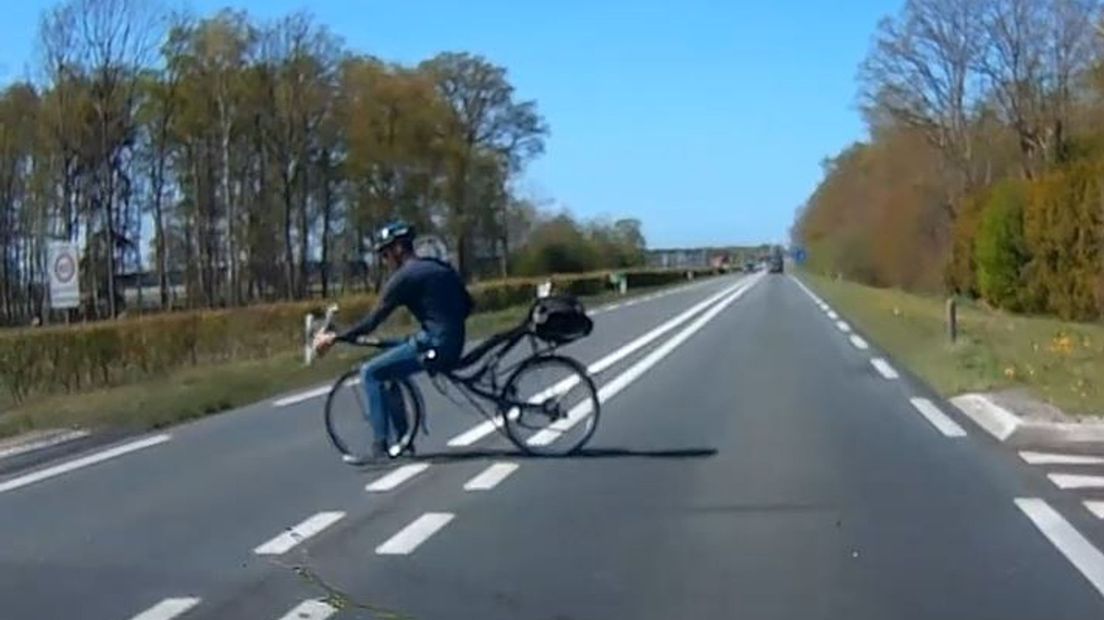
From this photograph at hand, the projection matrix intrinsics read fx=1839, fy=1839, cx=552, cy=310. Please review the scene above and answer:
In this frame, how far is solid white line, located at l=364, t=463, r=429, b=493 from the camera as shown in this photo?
42.3 ft

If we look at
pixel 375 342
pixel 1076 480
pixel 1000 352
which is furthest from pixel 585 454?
pixel 1000 352

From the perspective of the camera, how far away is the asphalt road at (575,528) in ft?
28.0

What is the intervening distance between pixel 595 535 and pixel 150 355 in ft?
70.4

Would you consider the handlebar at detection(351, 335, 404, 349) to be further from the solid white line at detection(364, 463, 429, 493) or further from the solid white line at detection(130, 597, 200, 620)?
the solid white line at detection(130, 597, 200, 620)

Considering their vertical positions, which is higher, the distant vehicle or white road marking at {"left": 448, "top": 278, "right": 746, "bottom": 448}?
white road marking at {"left": 448, "top": 278, "right": 746, "bottom": 448}

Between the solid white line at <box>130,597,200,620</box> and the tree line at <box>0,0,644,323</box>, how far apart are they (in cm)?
5044

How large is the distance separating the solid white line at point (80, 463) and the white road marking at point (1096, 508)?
7.56 meters

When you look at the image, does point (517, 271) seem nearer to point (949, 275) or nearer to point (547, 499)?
point (949, 275)

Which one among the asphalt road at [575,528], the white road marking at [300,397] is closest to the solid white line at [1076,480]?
the asphalt road at [575,528]

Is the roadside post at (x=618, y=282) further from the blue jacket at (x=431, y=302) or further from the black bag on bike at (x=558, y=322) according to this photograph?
the blue jacket at (x=431, y=302)

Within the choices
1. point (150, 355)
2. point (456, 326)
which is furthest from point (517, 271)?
point (456, 326)

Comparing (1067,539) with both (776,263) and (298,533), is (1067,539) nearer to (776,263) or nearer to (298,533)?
(298,533)

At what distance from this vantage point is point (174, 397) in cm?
2178

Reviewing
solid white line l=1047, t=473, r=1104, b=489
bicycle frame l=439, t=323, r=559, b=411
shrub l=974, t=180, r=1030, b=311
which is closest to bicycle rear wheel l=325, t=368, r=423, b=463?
bicycle frame l=439, t=323, r=559, b=411
